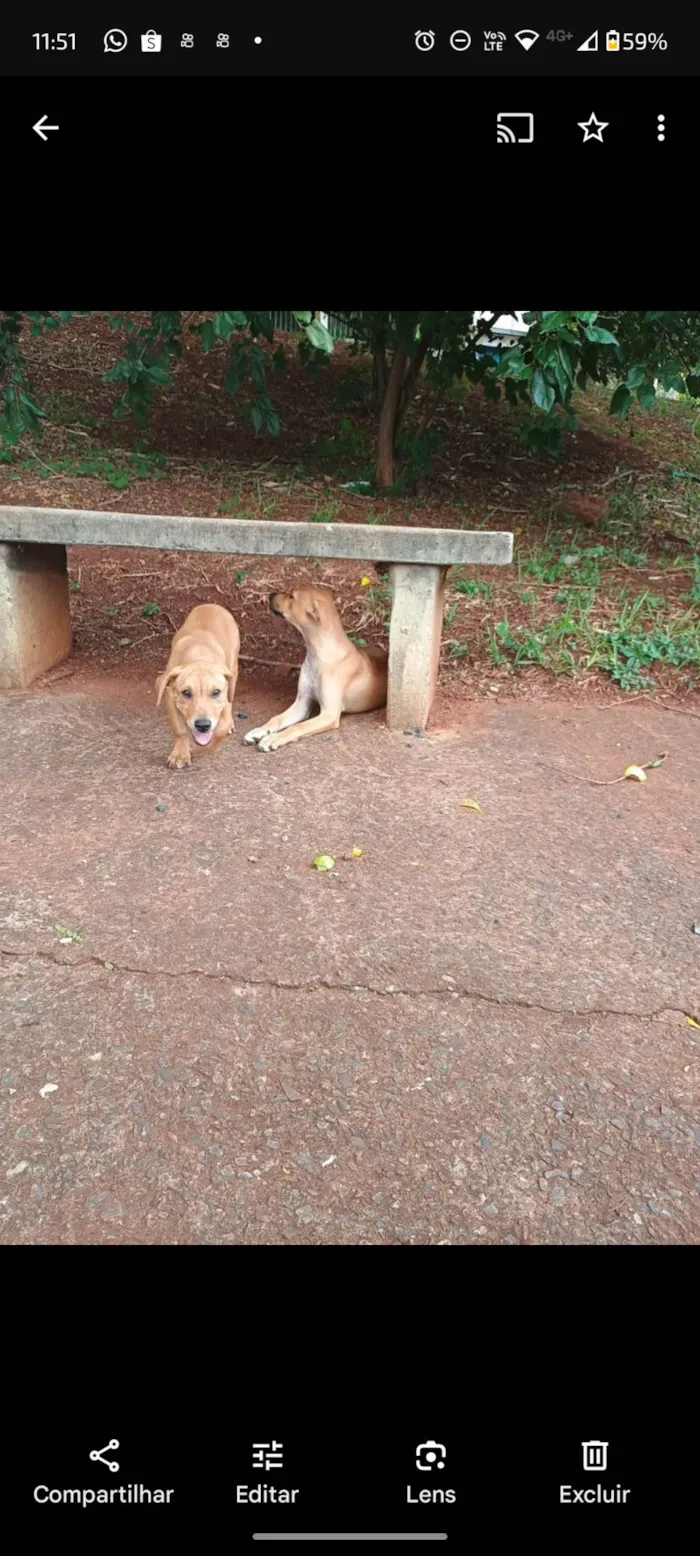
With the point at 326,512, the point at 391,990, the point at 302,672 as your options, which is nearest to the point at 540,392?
the point at 302,672

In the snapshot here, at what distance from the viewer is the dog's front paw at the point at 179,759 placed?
4.52m

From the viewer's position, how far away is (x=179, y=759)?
452 cm

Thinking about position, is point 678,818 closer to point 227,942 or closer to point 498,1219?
point 227,942

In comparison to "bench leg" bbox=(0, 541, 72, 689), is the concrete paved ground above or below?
below

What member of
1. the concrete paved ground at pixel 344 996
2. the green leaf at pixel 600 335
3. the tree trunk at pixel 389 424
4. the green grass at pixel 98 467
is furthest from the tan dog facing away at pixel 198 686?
the tree trunk at pixel 389 424

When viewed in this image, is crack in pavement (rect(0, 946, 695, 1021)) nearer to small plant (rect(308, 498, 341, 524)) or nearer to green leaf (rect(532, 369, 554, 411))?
green leaf (rect(532, 369, 554, 411))

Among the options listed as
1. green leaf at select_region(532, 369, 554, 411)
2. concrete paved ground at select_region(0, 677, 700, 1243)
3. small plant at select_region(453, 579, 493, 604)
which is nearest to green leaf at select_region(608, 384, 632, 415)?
green leaf at select_region(532, 369, 554, 411)

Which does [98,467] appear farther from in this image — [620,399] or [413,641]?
[413,641]

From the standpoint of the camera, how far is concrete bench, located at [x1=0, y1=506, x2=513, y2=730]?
4695 mm

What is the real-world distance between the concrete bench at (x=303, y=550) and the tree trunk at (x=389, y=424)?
4.04m

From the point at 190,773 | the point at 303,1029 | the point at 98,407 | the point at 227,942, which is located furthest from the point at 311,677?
the point at 98,407

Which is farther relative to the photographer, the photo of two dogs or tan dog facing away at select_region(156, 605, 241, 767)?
the photo of two dogs
